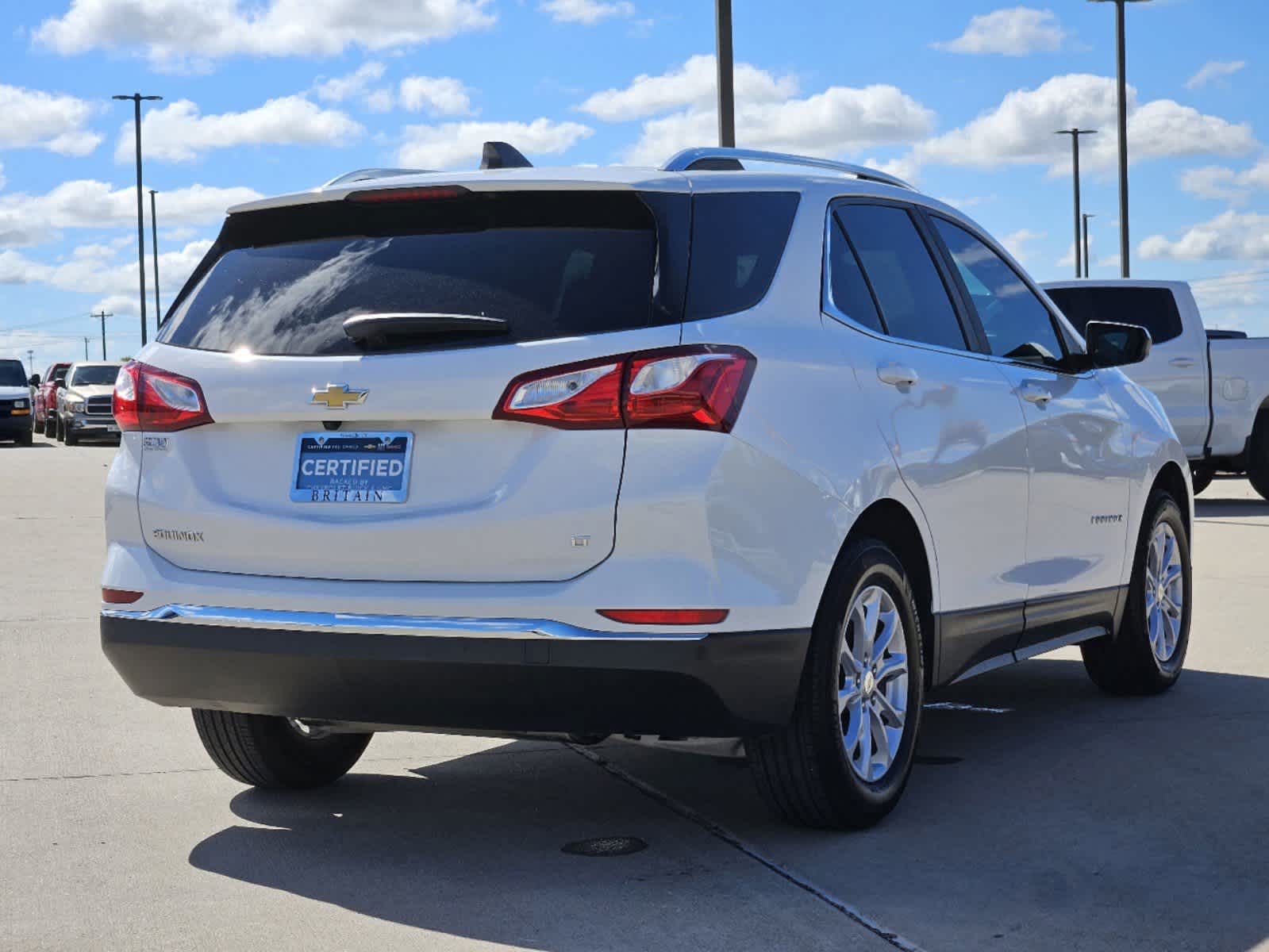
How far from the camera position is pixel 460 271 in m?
4.76

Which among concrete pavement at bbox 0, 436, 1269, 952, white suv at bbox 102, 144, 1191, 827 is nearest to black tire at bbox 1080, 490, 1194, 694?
concrete pavement at bbox 0, 436, 1269, 952

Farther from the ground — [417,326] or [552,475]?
[417,326]

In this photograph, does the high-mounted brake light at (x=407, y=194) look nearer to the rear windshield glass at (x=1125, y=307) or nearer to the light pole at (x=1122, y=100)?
the rear windshield glass at (x=1125, y=307)

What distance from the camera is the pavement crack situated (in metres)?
4.20

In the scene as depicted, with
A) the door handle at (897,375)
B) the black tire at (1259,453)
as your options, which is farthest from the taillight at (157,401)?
the black tire at (1259,453)

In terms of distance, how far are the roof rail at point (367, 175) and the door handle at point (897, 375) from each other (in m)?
1.41

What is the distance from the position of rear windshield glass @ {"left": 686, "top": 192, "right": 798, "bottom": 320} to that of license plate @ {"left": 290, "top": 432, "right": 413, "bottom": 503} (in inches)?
31.5

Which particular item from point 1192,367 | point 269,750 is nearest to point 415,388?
point 269,750

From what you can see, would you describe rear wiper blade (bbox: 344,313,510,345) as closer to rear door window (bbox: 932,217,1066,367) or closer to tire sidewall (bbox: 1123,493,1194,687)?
rear door window (bbox: 932,217,1066,367)

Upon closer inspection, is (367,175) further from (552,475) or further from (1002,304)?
(1002,304)

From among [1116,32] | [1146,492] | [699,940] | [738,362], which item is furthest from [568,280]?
[1116,32]

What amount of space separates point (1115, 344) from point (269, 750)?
11.4 feet

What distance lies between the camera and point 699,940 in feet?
13.6

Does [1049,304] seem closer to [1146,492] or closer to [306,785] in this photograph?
[1146,492]
